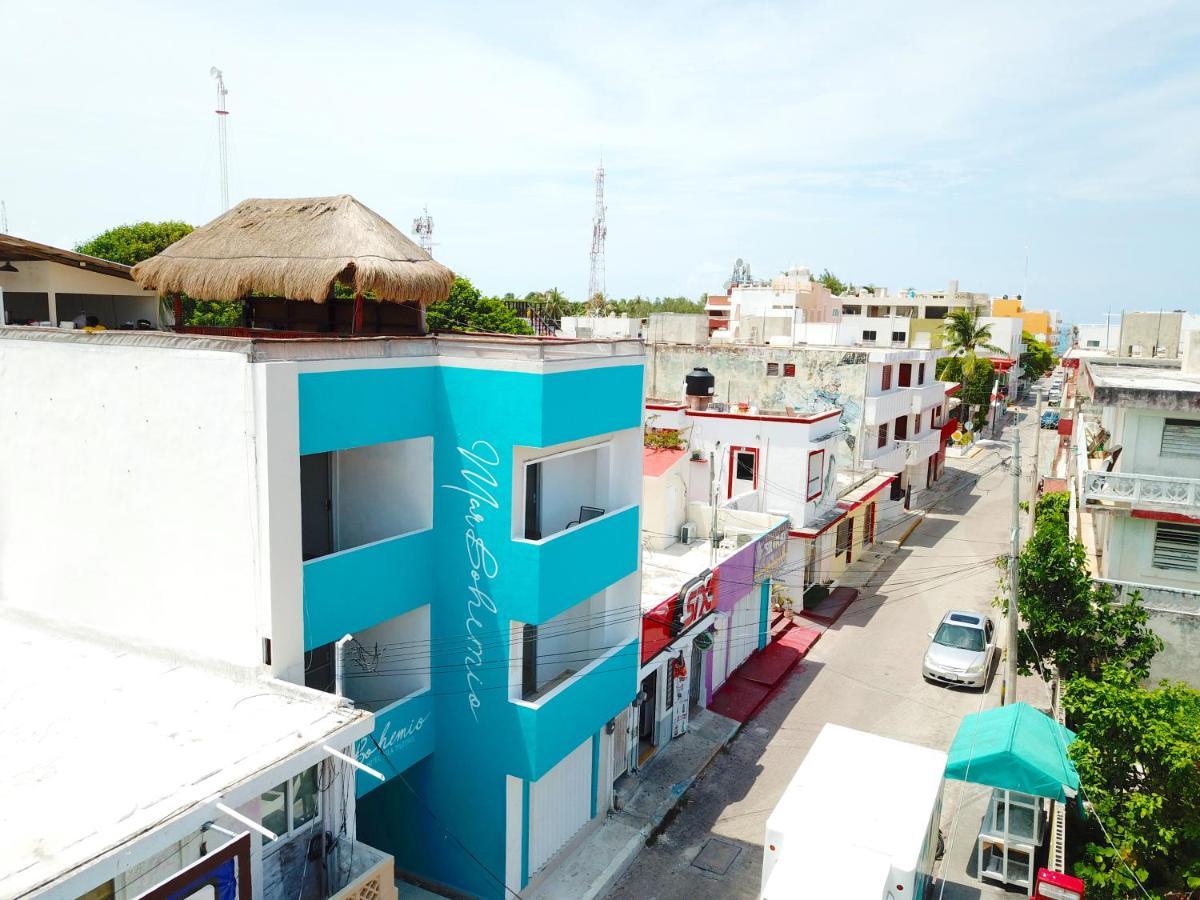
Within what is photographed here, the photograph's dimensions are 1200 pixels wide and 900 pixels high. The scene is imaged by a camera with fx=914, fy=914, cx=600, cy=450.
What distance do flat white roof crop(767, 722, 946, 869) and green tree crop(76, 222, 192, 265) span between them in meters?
32.7

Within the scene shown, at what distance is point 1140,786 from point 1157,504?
879cm

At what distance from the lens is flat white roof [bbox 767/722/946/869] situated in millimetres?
12609

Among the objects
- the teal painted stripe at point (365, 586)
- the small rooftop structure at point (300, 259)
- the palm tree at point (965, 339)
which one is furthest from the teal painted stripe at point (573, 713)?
the palm tree at point (965, 339)

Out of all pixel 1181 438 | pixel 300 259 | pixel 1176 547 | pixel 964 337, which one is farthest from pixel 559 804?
pixel 964 337

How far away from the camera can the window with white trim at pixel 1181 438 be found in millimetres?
20562

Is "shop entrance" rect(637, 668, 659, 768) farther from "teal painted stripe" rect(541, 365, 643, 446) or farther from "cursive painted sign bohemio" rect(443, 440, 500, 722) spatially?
"teal painted stripe" rect(541, 365, 643, 446)

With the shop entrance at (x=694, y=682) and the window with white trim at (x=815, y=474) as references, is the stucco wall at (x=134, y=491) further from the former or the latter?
the window with white trim at (x=815, y=474)

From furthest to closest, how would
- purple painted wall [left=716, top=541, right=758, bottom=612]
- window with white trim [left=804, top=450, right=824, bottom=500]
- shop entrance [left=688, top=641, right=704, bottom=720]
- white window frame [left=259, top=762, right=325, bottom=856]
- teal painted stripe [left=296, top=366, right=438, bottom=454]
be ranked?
window with white trim [left=804, top=450, right=824, bottom=500] < purple painted wall [left=716, top=541, right=758, bottom=612] < shop entrance [left=688, top=641, right=704, bottom=720] < teal painted stripe [left=296, top=366, right=438, bottom=454] < white window frame [left=259, top=762, right=325, bottom=856]

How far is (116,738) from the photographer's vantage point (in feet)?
31.8

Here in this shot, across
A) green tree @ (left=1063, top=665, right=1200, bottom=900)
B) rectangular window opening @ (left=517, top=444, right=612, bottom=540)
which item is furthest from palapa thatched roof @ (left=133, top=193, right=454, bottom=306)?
green tree @ (left=1063, top=665, right=1200, bottom=900)

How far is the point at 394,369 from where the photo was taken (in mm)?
12961

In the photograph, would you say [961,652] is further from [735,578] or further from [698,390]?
[698,390]

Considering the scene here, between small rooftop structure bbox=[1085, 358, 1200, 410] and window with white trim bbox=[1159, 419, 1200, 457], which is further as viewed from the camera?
window with white trim bbox=[1159, 419, 1200, 457]

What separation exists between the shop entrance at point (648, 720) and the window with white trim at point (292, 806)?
30.2 ft
